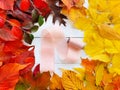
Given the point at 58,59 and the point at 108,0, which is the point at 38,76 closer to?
the point at 58,59

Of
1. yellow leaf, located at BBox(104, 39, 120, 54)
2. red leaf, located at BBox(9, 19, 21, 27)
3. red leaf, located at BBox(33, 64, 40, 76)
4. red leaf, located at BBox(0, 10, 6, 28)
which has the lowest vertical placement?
red leaf, located at BBox(33, 64, 40, 76)

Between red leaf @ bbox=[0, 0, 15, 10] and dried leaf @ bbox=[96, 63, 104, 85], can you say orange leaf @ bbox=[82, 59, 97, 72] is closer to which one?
dried leaf @ bbox=[96, 63, 104, 85]

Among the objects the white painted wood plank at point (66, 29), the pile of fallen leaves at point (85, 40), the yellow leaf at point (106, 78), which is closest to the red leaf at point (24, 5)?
the pile of fallen leaves at point (85, 40)

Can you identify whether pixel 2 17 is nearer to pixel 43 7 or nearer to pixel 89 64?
pixel 43 7

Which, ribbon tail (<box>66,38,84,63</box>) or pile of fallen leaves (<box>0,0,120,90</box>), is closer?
pile of fallen leaves (<box>0,0,120,90</box>)

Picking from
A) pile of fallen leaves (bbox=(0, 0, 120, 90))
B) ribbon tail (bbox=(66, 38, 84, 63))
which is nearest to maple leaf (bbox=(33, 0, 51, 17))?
pile of fallen leaves (bbox=(0, 0, 120, 90))

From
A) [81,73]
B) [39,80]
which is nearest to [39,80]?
[39,80]
